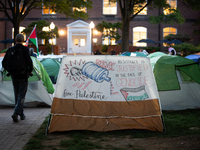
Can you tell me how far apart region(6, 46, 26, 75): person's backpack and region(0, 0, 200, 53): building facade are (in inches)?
1225

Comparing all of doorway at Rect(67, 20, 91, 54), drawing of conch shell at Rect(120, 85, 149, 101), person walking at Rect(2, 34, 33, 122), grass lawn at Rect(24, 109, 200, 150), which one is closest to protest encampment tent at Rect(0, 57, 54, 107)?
person walking at Rect(2, 34, 33, 122)

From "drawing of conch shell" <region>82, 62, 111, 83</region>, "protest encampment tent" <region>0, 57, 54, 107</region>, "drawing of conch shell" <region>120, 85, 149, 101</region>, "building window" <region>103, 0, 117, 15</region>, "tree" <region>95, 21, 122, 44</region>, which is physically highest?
"building window" <region>103, 0, 117, 15</region>

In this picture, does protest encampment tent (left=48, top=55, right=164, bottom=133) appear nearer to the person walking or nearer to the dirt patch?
the dirt patch

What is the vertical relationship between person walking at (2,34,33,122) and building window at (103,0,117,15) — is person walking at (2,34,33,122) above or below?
below

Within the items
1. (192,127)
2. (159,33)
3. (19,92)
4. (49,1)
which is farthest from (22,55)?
(159,33)

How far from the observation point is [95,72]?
553cm

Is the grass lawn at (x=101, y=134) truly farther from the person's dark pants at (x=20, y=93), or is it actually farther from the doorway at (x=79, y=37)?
the doorway at (x=79, y=37)

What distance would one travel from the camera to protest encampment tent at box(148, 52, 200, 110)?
811 cm

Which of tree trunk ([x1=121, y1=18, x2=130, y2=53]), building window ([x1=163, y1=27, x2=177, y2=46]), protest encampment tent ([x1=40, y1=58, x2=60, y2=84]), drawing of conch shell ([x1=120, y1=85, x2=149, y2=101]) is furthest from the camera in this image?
building window ([x1=163, y1=27, x2=177, y2=46])

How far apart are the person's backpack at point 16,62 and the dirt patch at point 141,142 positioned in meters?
1.78

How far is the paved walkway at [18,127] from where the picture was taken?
482cm

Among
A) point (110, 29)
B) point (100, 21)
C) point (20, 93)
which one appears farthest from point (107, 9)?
point (20, 93)

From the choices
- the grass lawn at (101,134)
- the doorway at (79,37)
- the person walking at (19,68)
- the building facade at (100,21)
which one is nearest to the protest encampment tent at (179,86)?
the grass lawn at (101,134)

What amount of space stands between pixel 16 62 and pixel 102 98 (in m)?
2.09
